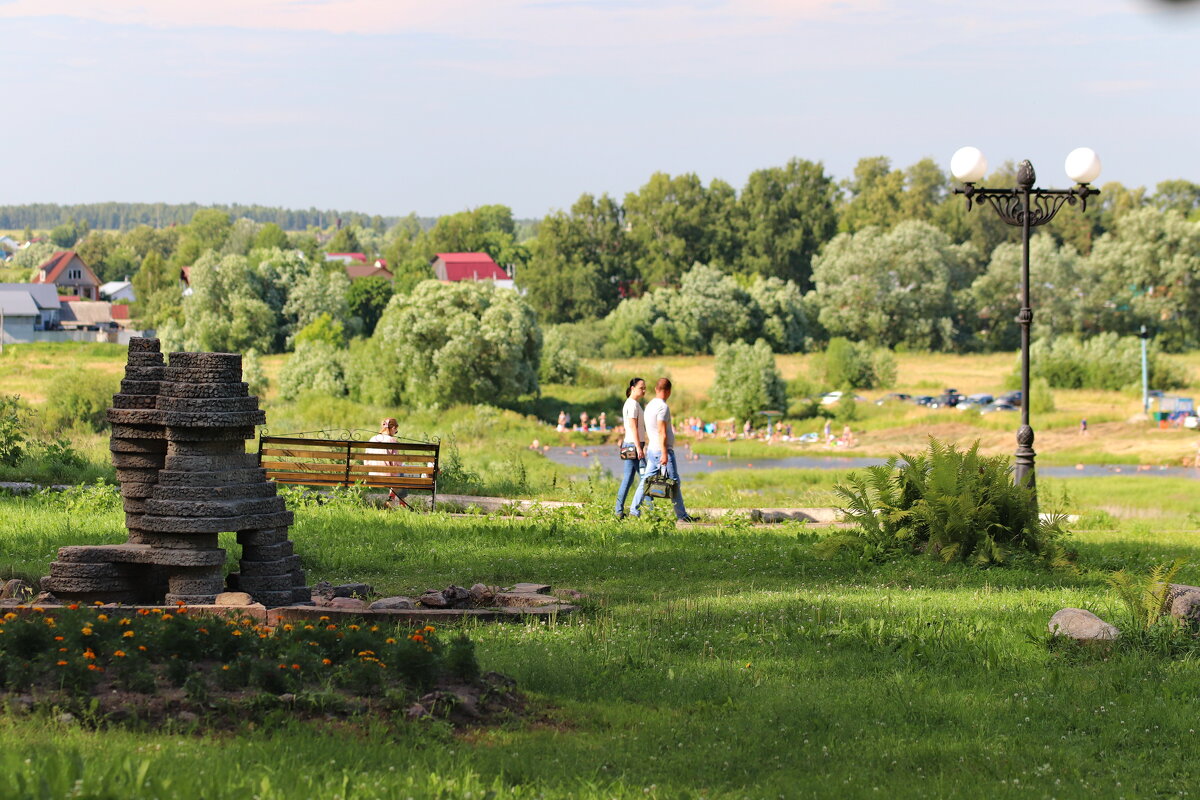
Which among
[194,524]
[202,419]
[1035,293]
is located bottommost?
[194,524]

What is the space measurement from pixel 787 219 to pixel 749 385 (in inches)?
1845

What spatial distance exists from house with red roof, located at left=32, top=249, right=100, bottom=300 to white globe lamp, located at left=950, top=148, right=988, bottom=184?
12195 centimetres

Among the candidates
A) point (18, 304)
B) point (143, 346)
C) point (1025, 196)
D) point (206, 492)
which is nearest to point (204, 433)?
point (206, 492)

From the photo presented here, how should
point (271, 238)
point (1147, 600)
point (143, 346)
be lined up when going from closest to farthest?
point (1147, 600)
point (143, 346)
point (271, 238)

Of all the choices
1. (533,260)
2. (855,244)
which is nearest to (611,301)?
(533,260)

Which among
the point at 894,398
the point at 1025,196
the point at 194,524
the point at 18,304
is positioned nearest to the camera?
the point at 194,524

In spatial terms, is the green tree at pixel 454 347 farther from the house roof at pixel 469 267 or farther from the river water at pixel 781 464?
the house roof at pixel 469 267

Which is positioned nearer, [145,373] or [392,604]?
[392,604]

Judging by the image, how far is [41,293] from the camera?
275 ft

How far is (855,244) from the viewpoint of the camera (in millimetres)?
81875

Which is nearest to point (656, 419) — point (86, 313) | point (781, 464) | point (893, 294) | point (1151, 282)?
point (781, 464)

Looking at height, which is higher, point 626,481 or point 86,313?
point 86,313

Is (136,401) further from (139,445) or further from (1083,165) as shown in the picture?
(1083,165)

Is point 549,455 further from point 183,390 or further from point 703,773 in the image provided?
point 703,773
